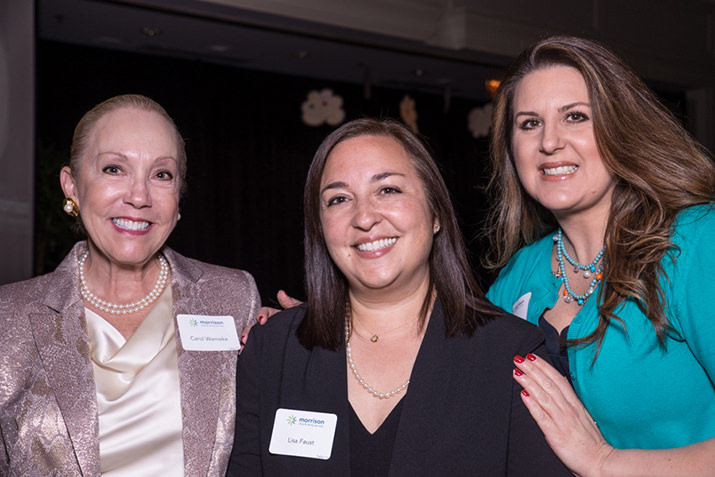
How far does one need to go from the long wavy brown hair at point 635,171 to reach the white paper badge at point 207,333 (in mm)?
998

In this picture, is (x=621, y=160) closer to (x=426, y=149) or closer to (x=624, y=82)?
(x=624, y=82)

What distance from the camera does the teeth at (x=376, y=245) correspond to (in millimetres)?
1928

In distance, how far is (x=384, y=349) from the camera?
200 cm

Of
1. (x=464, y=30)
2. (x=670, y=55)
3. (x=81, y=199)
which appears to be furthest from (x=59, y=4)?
(x=670, y=55)

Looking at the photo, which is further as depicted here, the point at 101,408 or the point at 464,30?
the point at 464,30

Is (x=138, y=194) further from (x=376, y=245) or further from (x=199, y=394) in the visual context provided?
(x=376, y=245)

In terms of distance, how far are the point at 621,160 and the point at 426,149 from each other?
52 centimetres

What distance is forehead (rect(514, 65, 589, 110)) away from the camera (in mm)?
1998

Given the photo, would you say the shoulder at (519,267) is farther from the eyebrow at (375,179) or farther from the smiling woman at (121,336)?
the smiling woman at (121,336)

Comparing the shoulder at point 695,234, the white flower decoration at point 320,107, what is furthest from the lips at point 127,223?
the white flower decoration at point 320,107

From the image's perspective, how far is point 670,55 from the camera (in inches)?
295

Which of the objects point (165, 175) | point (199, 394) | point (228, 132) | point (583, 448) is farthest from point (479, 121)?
point (583, 448)

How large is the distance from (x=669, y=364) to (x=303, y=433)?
93cm

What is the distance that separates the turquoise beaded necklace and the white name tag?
4.7 inches
